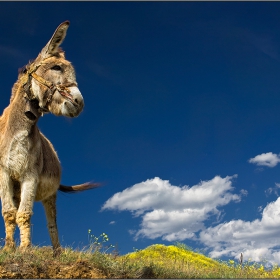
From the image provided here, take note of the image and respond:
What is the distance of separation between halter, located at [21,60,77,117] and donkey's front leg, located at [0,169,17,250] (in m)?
1.79

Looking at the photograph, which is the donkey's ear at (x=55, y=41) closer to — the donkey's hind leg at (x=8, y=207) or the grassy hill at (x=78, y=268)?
the donkey's hind leg at (x=8, y=207)

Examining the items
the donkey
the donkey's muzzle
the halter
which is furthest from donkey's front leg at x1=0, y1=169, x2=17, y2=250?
the halter

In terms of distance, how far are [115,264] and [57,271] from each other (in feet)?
4.38

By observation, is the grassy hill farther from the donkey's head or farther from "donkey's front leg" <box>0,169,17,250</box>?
the donkey's head

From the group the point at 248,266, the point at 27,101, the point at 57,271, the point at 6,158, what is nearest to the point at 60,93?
the point at 27,101

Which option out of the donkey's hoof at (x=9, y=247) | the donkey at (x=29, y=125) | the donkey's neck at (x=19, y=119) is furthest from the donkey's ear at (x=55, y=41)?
the donkey's hoof at (x=9, y=247)

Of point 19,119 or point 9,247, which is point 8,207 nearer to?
point 9,247

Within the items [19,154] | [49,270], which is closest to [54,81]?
[19,154]

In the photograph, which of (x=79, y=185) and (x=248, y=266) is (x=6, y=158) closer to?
(x=79, y=185)

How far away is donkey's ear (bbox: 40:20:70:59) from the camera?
9.99m

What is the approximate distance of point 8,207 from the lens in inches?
381

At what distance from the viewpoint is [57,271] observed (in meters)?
8.13

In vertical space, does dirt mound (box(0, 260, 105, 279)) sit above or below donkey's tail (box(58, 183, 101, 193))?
below

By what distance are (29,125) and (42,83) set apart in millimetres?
1040
